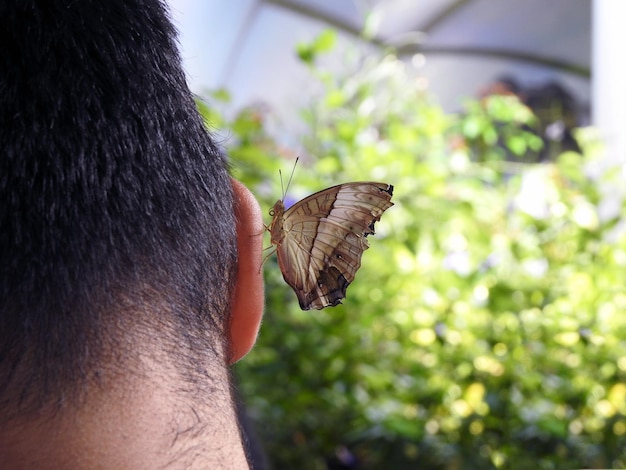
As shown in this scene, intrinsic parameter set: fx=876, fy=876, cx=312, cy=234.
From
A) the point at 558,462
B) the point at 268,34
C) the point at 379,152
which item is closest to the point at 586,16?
the point at 268,34

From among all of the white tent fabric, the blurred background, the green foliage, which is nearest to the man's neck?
the blurred background

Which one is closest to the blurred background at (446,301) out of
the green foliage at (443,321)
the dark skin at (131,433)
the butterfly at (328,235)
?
the green foliage at (443,321)

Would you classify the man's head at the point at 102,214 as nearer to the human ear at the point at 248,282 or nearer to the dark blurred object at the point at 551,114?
the human ear at the point at 248,282

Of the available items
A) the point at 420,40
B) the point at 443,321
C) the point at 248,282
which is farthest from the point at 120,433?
the point at 420,40

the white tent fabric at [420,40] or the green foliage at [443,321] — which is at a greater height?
the white tent fabric at [420,40]

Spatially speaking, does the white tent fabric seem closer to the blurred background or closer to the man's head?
the blurred background

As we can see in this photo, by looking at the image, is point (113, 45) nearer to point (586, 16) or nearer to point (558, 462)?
point (558, 462)
